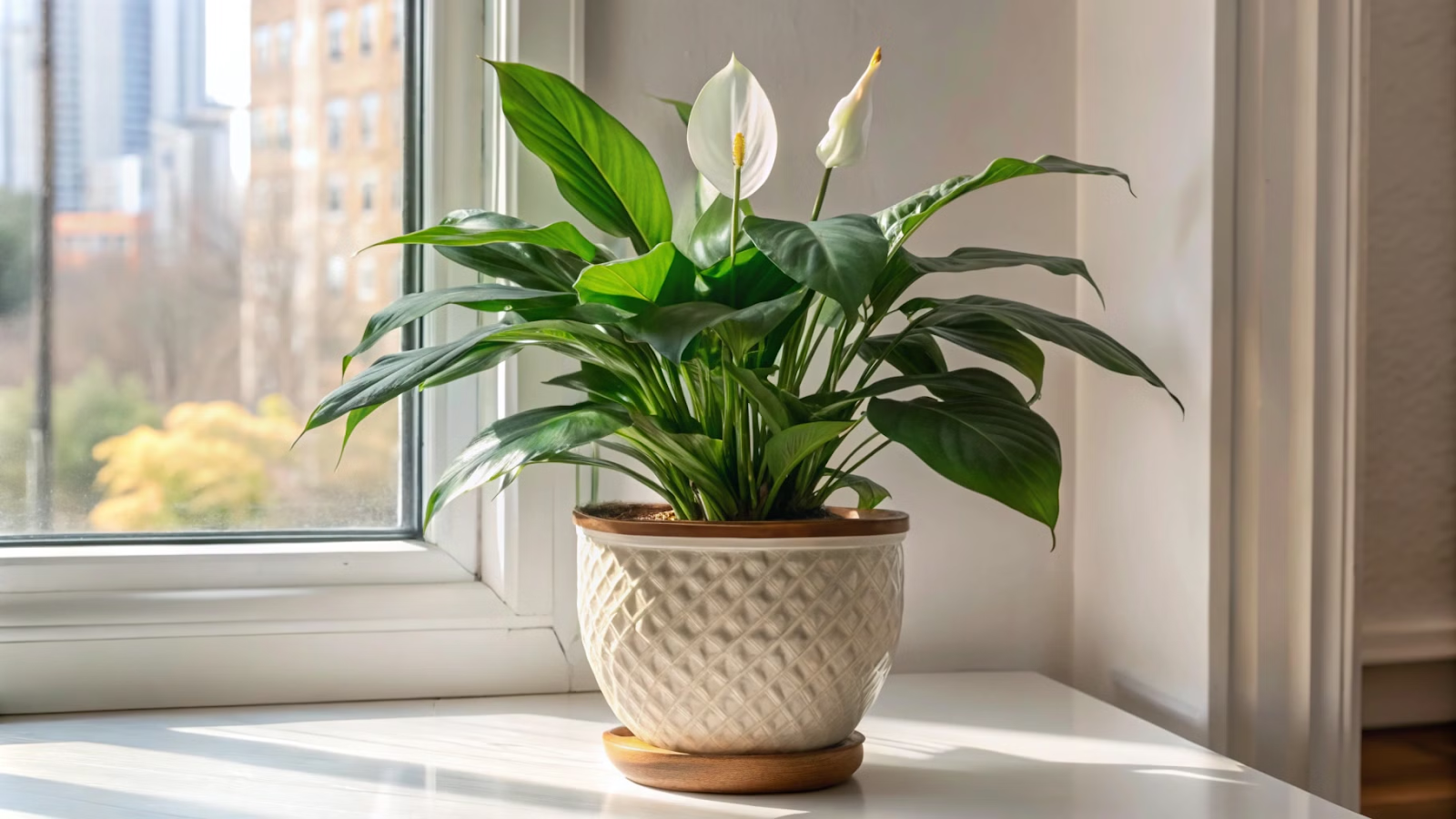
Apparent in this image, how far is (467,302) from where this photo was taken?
663mm

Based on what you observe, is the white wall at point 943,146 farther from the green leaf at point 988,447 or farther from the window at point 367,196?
the green leaf at point 988,447

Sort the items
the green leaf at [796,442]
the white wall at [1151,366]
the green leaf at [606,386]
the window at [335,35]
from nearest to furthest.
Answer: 1. the green leaf at [796,442]
2. the green leaf at [606,386]
3. the white wall at [1151,366]
4. the window at [335,35]

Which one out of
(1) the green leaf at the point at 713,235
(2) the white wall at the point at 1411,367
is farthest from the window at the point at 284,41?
(2) the white wall at the point at 1411,367

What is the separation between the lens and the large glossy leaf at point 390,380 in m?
0.63

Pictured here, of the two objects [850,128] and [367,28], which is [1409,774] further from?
[367,28]

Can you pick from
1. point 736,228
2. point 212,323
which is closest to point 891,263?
point 736,228

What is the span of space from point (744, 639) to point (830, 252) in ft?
0.80

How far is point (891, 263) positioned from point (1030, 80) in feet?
1.60

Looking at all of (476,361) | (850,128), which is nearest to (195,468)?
(476,361)

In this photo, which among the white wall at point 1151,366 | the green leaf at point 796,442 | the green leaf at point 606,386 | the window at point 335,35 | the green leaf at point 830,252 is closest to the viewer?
the green leaf at point 830,252

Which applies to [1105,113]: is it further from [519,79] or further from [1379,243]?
[519,79]

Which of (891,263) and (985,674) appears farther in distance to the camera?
(985,674)

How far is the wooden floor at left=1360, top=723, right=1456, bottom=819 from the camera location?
987mm

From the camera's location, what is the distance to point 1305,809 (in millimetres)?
681
